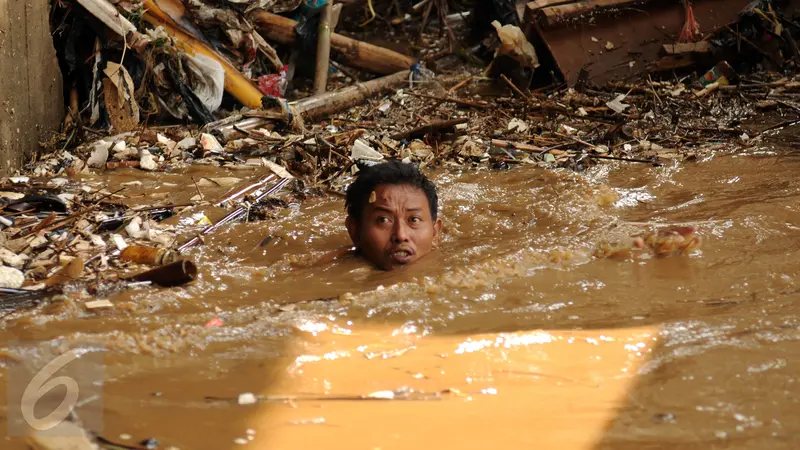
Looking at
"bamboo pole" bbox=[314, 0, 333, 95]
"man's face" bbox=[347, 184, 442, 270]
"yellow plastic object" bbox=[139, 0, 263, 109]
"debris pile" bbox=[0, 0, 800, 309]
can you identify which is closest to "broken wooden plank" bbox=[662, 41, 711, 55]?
"debris pile" bbox=[0, 0, 800, 309]

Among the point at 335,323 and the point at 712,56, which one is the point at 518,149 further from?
the point at 335,323

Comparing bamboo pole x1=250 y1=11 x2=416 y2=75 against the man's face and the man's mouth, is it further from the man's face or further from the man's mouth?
the man's mouth

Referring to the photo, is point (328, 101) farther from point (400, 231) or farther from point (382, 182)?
point (400, 231)

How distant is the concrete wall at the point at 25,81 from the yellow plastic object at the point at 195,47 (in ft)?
3.51

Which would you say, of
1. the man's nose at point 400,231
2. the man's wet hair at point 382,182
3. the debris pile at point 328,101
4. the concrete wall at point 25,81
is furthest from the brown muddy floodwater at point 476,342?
Result: the concrete wall at point 25,81

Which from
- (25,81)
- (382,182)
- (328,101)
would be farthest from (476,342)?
(328,101)

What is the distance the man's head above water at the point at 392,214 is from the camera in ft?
13.7

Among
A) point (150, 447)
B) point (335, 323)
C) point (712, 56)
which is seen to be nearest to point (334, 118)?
point (712, 56)

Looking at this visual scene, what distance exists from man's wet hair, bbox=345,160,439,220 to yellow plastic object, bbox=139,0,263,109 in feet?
11.8

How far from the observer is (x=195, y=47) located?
24.5 ft

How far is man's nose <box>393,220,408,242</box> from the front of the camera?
13.6 ft

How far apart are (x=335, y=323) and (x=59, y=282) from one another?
1.61m

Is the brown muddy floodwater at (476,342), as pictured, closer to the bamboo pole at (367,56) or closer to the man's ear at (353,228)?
the man's ear at (353,228)

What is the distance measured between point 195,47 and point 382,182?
13.1 ft
